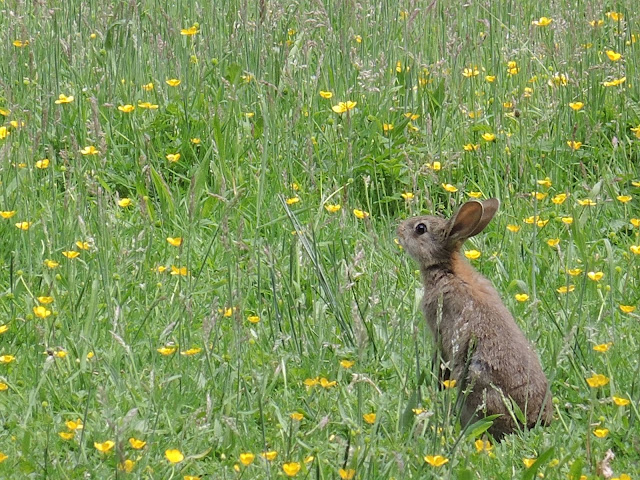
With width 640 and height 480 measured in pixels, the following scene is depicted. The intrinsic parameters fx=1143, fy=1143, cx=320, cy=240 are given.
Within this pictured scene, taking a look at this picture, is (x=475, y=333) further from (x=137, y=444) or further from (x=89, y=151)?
(x=89, y=151)

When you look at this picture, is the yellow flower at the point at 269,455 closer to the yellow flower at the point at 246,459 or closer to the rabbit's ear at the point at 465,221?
the yellow flower at the point at 246,459

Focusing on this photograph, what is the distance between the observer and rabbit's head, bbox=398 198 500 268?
177 inches

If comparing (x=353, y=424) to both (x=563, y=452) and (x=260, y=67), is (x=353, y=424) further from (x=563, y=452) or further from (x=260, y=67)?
(x=260, y=67)

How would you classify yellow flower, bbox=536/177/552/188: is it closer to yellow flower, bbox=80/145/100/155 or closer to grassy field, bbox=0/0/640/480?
grassy field, bbox=0/0/640/480

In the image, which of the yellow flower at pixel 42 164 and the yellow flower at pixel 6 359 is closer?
the yellow flower at pixel 6 359

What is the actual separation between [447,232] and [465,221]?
0.08 metres

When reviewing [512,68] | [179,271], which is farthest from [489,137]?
[179,271]

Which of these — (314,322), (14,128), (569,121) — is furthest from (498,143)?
(14,128)

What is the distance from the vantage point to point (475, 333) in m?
3.99

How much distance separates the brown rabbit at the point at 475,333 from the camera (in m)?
3.84

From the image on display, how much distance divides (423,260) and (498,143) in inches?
57.2

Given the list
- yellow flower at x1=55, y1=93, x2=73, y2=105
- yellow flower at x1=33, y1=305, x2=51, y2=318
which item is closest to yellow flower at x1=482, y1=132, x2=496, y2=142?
yellow flower at x1=55, y1=93, x2=73, y2=105

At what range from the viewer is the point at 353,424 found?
11.2 feet

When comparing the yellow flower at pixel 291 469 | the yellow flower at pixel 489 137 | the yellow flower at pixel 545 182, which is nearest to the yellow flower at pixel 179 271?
the yellow flower at pixel 291 469
